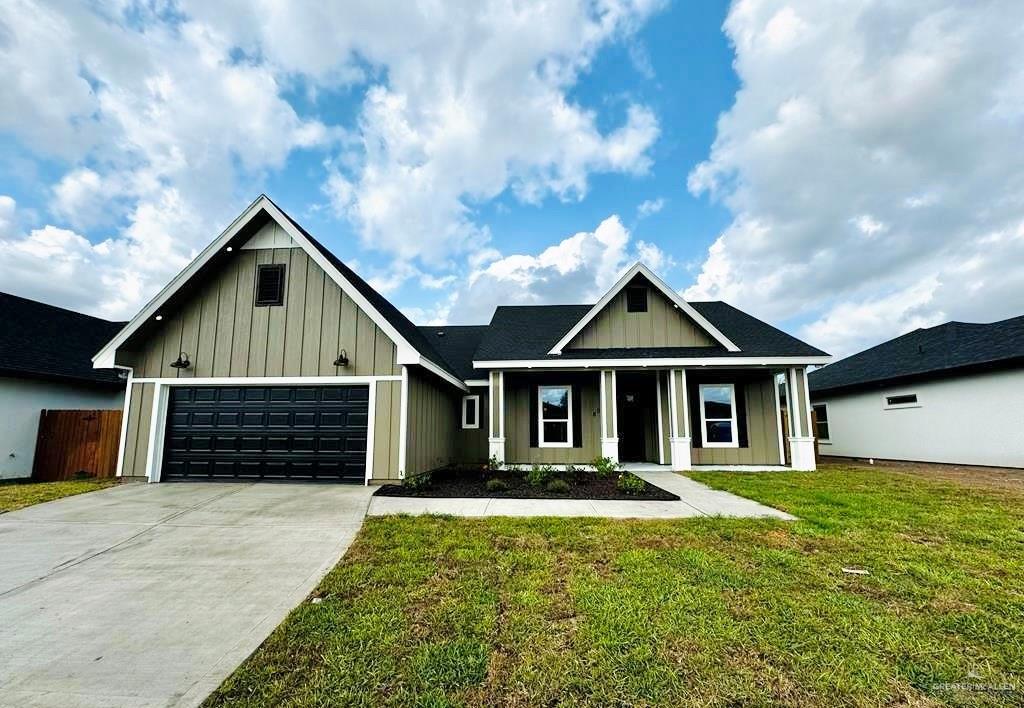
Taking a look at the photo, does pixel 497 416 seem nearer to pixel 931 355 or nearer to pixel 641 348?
pixel 641 348

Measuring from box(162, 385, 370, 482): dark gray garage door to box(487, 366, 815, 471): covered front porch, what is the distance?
13.6 ft

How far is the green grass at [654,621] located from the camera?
2.38 m

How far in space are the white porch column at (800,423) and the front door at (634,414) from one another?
370 centimetres

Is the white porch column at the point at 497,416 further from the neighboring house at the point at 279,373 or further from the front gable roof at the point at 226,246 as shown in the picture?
the front gable roof at the point at 226,246

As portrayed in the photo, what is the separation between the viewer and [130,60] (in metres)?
9.12

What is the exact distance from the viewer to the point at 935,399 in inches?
551

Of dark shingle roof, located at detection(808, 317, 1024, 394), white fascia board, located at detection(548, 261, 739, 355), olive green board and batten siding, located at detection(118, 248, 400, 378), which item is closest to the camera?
olive green board and batten siding, located at detection(118, 248, 400, 378)

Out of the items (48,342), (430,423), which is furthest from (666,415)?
(48,342)

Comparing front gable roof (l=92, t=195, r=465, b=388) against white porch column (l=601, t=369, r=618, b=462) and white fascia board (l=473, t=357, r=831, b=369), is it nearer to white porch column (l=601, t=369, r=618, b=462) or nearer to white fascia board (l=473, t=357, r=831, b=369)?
white fascia board (l=473, t=357, r=831, b=369)

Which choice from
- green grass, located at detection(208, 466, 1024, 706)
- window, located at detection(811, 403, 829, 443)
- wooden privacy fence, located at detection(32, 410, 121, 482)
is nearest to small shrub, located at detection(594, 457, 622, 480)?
green grass, located at detection(208, 466, 1024, 706)

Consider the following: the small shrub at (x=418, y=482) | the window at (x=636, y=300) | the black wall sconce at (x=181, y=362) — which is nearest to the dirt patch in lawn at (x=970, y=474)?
the window at (x=636, y=300)

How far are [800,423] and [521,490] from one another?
27.3ft

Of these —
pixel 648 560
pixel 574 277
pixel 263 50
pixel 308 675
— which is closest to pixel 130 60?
pixel 263 50

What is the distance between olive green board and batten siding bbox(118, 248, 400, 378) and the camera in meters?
9.35
